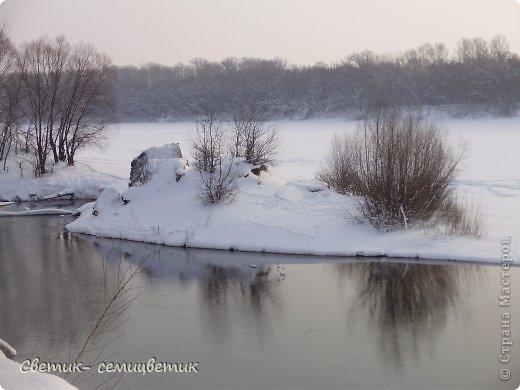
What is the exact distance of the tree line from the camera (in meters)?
26.3

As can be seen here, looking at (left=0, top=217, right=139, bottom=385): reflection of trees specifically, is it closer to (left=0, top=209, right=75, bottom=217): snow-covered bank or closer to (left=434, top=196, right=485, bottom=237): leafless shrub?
(left=0, top=209, right=75, bottom=217): snow-covered bank

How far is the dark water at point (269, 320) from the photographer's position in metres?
8.12

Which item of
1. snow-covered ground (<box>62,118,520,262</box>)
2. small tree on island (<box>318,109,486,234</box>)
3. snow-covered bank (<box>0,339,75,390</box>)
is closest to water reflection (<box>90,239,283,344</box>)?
snow-covered ground (<box>62,118,520,262</box>)

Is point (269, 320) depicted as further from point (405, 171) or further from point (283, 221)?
point (405, 171)

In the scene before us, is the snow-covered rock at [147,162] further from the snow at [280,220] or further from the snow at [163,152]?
the snow at [280,220]

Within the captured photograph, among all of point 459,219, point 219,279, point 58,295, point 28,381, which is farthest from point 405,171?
point 28,381

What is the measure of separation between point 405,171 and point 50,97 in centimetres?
1831

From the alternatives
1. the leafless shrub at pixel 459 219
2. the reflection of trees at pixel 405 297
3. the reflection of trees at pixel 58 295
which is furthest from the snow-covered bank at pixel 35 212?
the leafless shrub at pixel 459 219

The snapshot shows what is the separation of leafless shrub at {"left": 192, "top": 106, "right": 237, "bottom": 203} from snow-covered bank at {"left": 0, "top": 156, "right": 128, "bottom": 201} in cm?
648

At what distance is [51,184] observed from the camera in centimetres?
2558

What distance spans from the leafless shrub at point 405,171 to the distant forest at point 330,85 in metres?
17.1

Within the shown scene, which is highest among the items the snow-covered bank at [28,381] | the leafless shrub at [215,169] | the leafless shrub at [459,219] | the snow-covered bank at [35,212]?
the leafless shrub at [215,169]

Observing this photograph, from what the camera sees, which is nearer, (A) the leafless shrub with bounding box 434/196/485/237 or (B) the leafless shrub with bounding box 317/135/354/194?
(A) the leafless shrub with bounding box 434/196/485/237

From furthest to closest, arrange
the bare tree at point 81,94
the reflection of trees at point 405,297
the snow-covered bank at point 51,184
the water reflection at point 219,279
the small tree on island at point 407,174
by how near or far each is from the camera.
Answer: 1. the bare tree at point 81,94
2. the snow-covered bank at point 51,184
3. the small tree on island at point 407,174
4. the water reflection at point 219,279
5. the reflection of trees at point 405,297
